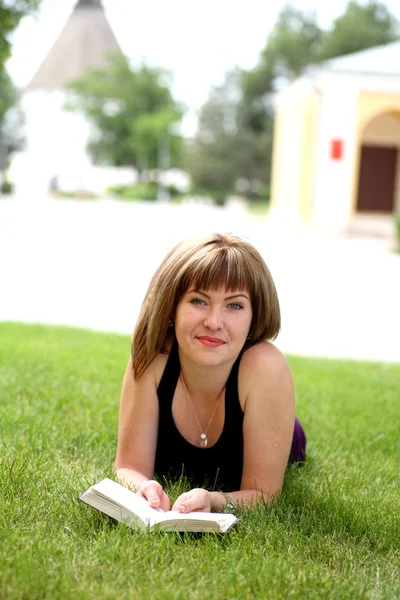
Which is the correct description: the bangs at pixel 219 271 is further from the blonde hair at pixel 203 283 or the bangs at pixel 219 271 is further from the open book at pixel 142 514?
the open book at pixel 142 514

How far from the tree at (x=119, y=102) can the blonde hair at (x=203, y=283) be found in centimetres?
6504

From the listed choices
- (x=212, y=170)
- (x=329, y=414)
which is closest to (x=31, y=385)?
(x=329, y=414)

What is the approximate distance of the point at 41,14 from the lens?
29.1 ft

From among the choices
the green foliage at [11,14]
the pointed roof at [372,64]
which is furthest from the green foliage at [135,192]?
the green foliage at [11,14]

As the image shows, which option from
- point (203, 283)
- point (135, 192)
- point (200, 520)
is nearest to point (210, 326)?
point (203, 283)

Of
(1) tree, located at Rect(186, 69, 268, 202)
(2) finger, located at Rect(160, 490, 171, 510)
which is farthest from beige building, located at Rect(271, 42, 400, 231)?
(2) finger, located at Rect(160, 490, 171, 510)

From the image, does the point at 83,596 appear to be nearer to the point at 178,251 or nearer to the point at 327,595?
the point at 327,595

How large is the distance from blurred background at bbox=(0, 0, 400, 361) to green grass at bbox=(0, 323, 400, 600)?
1.04 m

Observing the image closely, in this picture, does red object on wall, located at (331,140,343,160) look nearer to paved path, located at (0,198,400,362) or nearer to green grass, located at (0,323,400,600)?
paved path, located at (0,198,400,362)

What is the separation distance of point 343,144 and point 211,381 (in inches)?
905

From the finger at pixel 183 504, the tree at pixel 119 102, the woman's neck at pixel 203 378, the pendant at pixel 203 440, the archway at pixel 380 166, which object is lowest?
the finger at pixel 183 504

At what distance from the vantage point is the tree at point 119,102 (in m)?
68.9

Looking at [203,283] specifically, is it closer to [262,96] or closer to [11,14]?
[11,14]

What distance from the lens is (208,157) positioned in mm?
56188
